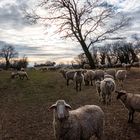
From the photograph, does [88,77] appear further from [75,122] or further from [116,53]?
[116,53]

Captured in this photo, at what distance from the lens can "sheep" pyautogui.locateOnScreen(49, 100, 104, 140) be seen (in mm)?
8521

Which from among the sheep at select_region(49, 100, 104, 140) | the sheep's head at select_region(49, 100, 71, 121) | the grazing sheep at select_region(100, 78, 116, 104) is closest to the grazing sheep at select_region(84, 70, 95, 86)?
the grazing sheep at select_region(100, 78, 116, 104)

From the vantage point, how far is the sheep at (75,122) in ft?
28.0

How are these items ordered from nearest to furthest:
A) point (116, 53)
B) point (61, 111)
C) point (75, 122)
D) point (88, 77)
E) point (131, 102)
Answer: point (61, 111)
point (75, 122)
point (131, 102)
point (88, 77)
point (116, 53)

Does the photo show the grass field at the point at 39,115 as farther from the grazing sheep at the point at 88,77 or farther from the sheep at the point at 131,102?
the grazing sheep at the point at 88,77

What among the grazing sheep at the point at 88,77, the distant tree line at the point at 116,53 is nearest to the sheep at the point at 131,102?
the grazing sheep at the point at 88,77

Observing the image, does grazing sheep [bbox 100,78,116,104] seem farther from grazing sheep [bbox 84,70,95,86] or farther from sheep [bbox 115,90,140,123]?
grazing sheep [bbox 84,70,95,86]

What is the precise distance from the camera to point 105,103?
1672 cm

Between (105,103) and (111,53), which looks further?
(111,53)

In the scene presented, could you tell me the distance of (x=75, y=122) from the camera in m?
8.77

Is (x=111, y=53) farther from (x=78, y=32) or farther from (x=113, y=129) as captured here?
(x=113, y=129)

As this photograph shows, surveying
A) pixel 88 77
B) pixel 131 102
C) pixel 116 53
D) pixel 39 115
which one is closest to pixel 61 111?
pixel 131 102

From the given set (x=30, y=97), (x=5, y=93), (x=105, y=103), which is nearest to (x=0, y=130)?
(x=105, y=103)

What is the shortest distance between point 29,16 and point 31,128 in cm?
3295
